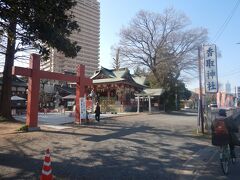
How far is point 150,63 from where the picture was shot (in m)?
49.5

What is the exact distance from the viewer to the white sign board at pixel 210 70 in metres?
17.5

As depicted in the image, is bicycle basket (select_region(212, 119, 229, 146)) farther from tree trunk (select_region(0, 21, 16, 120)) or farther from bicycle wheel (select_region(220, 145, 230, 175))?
tree trunk (select_region(0, 21, 16, 120))

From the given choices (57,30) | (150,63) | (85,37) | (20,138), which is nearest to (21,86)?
(85,37)

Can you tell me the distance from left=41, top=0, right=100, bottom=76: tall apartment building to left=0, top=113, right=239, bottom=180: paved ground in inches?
218

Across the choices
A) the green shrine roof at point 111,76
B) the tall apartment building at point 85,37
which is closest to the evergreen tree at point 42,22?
the tall apartment building at point 85,37

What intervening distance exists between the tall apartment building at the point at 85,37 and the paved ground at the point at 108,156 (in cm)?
554

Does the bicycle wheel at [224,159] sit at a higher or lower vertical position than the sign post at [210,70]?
lower

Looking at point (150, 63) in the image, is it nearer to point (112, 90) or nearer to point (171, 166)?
point (112, 90)

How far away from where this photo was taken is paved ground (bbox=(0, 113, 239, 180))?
8.20 m

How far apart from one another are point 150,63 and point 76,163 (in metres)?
41.4

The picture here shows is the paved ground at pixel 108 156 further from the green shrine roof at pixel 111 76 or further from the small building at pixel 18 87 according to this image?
the small building at pixel 18 87

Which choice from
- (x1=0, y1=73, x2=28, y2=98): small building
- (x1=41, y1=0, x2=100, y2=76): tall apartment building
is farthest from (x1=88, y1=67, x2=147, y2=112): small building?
(x1=0, y1=73, x2=28, y2=98): small building

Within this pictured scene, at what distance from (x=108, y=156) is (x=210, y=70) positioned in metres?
9.85

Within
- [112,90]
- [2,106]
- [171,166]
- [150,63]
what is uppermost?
[150,63]
